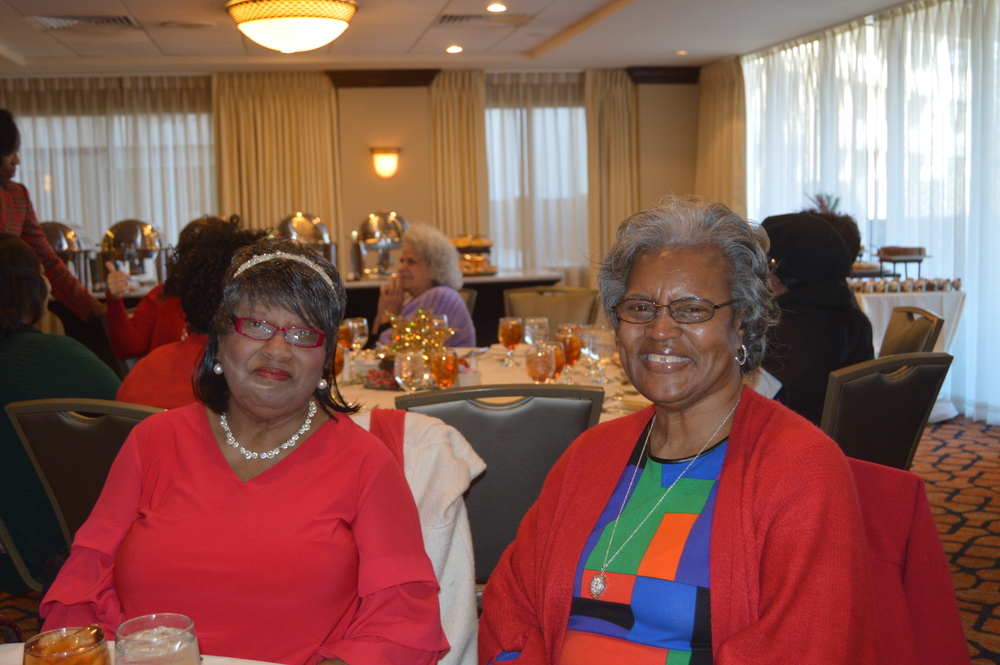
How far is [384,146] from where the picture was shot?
909 cm

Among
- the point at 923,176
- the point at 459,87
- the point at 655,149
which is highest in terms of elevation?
the point at 459,87

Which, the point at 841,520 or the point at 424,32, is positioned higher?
the point at 424,32

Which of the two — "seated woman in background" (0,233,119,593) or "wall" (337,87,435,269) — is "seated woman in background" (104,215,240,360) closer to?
"seated woman in background" (0,233,119,593)

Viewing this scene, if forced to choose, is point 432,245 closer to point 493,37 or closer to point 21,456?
point 21,456

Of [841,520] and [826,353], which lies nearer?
[841,520]

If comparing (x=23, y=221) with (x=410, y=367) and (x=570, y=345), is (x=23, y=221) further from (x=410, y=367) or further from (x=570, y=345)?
(x=570, y=345)

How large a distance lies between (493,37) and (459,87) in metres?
1.53

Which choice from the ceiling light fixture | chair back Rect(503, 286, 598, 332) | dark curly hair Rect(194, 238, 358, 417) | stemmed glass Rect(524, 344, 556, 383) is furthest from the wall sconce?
dark curly hair Rect(194, 238, 358, 417)

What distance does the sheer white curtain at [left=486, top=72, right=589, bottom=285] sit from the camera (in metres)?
9.36

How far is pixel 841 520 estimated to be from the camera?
3.87 feet

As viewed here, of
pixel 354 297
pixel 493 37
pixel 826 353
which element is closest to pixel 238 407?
pixel 826 353

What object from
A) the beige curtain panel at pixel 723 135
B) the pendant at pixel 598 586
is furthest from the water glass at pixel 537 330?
the beige curtain panel at pixel 723 135

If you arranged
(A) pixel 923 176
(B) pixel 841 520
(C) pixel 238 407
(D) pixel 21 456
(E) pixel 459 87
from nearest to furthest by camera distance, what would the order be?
(B) pixel 841 520, (C) pixel 238 407, (D) pixel 21 456, (A) pixel 923 176, (E) pixel 459 87

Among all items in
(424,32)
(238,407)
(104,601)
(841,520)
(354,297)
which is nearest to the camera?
(841,520)
